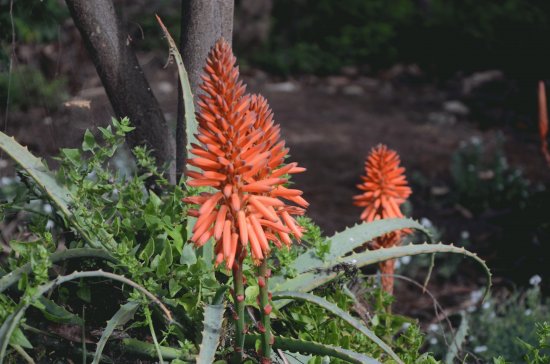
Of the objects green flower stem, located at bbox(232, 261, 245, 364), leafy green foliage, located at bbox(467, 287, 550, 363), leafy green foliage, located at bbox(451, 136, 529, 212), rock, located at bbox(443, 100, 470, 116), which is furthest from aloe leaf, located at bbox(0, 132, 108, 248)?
rock, located at bbox(443, 100, 470, 116)

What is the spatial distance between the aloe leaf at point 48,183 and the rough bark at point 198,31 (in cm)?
47

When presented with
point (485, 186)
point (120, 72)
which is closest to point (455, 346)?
point (120, 72)

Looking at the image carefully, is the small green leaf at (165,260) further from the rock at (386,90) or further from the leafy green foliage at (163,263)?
the rock at (386,90)

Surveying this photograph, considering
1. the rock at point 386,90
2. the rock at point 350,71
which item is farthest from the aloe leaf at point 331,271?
the rock at point 350,71

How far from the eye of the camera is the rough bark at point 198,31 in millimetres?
2582

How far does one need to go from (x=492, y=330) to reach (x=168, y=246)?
1898 millimetres

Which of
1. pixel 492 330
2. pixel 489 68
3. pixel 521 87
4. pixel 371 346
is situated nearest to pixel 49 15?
pixel 371 346

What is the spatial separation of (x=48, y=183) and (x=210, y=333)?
2.46ft

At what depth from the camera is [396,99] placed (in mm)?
8312

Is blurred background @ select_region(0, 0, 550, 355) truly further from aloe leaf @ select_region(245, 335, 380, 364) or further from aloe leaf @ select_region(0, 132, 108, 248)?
aloe leaf @ select_region(245, 335, 380, 364)

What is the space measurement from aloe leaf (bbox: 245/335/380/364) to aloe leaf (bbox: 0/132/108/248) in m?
0.58

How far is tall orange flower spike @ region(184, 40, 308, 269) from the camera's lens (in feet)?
5.34

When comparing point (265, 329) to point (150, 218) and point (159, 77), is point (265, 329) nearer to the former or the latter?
point (150, 218)

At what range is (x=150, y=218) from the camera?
87.1 inches
